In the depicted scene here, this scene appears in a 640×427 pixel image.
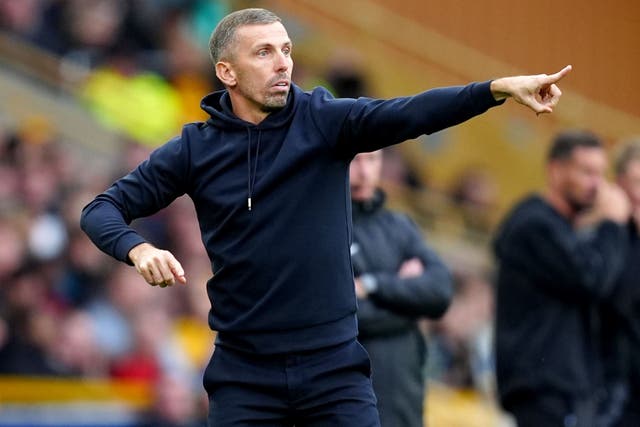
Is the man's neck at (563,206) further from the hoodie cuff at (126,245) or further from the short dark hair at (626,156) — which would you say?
the hoodie cuff at (126,245)

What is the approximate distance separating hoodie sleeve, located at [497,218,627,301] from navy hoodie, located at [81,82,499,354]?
2614 millimetres

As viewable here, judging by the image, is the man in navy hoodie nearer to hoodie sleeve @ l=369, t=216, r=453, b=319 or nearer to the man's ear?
the man's ear

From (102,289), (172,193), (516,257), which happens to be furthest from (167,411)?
(172,193)

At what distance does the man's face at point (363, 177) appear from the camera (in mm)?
6965

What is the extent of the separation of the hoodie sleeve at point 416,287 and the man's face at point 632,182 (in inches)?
78.8

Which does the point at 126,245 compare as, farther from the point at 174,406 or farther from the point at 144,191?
the point at 174,406

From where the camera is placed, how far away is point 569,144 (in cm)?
799

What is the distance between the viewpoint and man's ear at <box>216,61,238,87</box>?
17.8ft

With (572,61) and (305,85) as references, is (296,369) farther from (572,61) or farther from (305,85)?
(572,61)

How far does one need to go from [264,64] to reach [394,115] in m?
0.59

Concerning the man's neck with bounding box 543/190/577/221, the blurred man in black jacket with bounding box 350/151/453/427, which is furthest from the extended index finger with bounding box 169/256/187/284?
the man's neck with bounding box 543/190/577/221

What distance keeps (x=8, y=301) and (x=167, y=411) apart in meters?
1.50

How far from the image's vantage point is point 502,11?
20.6 meters

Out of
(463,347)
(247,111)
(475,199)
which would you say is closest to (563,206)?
(247,111)
